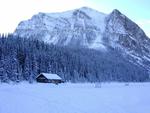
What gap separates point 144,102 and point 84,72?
307 ft

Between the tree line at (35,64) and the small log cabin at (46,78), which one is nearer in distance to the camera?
the tree line at (35,64)

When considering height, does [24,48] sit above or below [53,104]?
above

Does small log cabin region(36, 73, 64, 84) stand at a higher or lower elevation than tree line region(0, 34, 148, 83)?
lower

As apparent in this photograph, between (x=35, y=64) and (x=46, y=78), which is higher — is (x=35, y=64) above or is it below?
A: above

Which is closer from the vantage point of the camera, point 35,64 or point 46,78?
point 46,78

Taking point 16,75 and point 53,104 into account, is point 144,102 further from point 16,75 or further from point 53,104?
point 16,75

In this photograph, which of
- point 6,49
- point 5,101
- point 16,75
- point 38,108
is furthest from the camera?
point 6,49

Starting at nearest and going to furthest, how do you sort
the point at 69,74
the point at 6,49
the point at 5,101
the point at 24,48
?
1. the point at 5,101
2. the point at 6,49
3. the point at 24,48
4. the point at 69,74

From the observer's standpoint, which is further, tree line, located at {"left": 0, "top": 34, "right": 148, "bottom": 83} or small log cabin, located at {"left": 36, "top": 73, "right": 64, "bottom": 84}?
small log cabin, located at {"left": 36, "top": 73, "right": 64, "bottom": 84}

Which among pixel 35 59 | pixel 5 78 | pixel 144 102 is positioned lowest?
pixel 144 102

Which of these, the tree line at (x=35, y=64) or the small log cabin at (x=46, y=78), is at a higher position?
the tree line at (x=35, y=64)

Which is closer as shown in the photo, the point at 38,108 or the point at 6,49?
the point at 38,108

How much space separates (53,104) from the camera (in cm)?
3097

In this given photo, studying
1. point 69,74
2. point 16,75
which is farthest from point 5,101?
point 69,74
